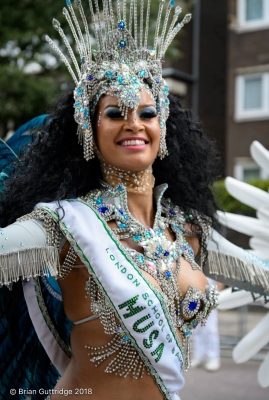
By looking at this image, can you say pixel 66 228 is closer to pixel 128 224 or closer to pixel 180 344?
pixel 128 224

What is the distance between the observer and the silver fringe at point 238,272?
242cm

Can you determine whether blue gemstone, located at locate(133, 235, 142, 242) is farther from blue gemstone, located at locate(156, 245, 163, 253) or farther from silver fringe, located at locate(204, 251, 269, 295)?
silver fringe, located at locate(204, 251, 269, 295)

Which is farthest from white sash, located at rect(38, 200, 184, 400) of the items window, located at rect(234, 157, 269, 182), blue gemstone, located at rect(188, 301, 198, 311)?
window, located at rect(234, 157, 269, 182)

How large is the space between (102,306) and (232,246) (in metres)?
0.66

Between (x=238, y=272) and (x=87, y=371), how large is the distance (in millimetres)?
682

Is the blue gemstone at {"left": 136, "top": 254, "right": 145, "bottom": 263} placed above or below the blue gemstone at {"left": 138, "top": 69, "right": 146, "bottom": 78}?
below

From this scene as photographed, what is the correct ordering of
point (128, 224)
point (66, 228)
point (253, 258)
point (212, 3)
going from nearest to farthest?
point (66, 228)
point (128, 224)
point (253, 258)
point (212, 3)

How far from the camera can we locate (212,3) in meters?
18.1

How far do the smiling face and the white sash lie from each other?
0.19m

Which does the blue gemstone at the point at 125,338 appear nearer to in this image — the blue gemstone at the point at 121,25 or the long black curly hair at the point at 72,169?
the long black curly hair at the point at 72,169

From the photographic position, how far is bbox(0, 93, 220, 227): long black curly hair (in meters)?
2.17

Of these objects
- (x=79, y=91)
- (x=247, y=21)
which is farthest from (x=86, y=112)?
(x=247, y=21)

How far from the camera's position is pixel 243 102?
53.2ft

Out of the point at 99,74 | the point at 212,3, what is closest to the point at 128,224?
the point at 99,74
